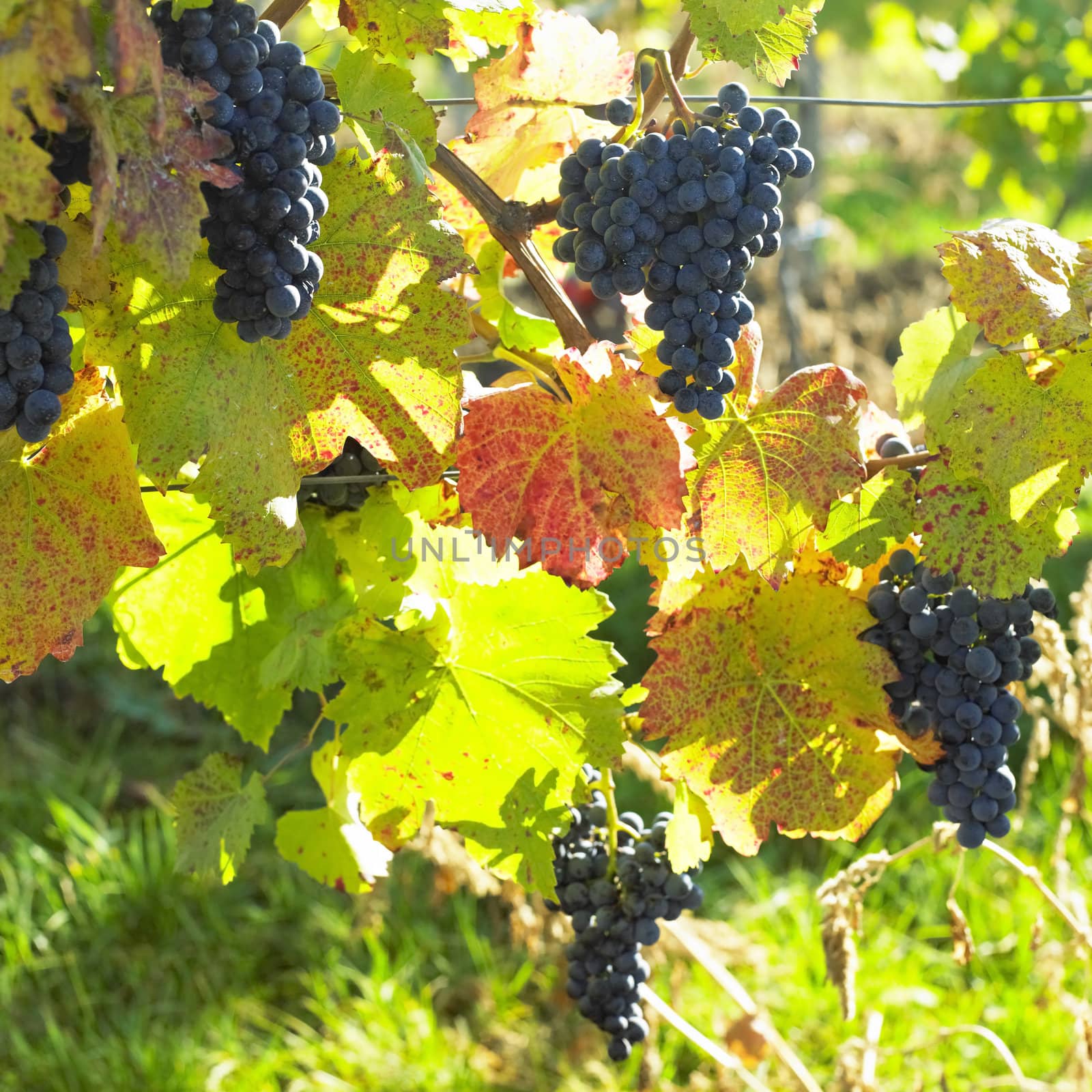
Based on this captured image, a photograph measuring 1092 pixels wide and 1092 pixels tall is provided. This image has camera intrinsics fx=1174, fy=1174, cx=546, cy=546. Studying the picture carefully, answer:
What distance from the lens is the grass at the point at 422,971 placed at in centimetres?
228

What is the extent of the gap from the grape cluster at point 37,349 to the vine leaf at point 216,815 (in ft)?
1.81

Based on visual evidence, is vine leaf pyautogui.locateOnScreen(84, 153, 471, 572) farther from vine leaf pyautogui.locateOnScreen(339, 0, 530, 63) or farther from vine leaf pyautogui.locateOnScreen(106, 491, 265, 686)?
vine leaf pyautogui.locateOnScreen(106, 491, 265, 686)

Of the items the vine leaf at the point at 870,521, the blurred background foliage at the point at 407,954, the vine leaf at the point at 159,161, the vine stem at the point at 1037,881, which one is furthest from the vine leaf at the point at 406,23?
the blurred background foliage at the point at 407,954

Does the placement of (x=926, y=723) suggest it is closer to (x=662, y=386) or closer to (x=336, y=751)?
(x=662, y=386)

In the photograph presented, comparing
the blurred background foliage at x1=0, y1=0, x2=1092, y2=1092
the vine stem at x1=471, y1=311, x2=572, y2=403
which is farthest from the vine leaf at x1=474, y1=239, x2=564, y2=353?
the blurred background foliage at x1=0, y1=0, x2=1092, y2=1092

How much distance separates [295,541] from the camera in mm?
811

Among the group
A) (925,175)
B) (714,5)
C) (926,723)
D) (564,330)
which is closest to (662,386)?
(564,330)

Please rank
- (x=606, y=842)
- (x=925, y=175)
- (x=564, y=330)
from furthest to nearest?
(x=925, y=175) → (x=606, y=842) → (x=564, y=330)

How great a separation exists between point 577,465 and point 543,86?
0.35 m

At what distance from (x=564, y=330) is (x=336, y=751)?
47 cm

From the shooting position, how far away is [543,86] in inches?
39.2

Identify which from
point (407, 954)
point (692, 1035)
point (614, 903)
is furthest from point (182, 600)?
point (407, 954)

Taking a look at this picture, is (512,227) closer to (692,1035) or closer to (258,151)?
(258,151)

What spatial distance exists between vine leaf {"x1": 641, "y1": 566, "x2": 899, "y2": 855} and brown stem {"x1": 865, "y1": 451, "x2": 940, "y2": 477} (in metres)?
0.12
